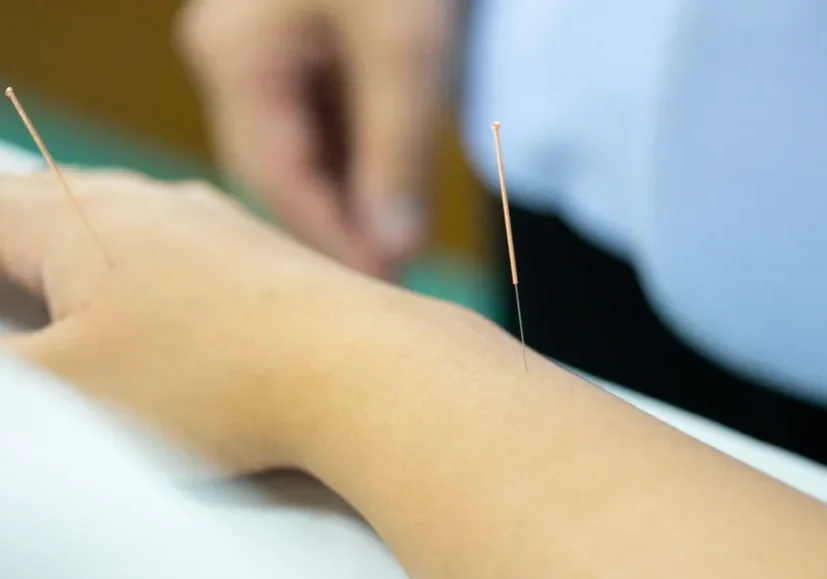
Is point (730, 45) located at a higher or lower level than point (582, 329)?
higher

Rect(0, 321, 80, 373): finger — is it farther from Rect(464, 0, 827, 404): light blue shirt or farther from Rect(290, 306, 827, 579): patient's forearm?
Rect(464, 0, 827, 404): light blue shirt

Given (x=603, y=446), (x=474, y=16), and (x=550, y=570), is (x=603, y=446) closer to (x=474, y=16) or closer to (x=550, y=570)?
(x=550, y=570)

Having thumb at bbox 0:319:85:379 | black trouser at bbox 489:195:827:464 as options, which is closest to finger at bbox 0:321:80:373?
thumb at bbox 0:319:85:379

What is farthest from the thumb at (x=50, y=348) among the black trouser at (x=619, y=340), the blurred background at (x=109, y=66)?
the blurred background at (x=109, y=66)

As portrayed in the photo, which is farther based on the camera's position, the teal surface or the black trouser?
the teal surface

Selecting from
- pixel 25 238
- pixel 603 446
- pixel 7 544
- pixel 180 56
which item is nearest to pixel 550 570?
pixel 603 446

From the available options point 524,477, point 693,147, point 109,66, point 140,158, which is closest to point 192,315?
point 524,477

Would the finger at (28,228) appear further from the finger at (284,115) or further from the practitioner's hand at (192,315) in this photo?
the finger at (284,115)
